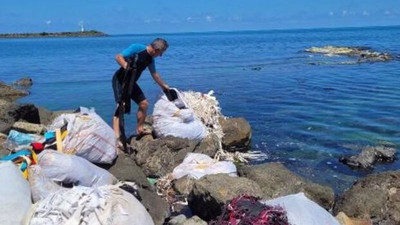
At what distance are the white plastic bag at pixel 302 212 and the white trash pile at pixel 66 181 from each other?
1.19 metres

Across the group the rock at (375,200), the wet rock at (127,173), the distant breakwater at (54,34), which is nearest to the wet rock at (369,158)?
the rock at (375,200)

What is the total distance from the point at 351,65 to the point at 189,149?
23.1 metres

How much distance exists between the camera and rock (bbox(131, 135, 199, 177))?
7.70m

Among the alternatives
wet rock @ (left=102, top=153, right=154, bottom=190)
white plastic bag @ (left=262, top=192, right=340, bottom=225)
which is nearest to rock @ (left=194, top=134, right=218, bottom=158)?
wet rock @ (left=102, top=153, right=154, bottom=190)

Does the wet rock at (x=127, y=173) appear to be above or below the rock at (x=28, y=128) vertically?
above

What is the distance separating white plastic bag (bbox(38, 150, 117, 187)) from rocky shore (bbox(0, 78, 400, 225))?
558mm

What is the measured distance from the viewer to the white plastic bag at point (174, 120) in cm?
848

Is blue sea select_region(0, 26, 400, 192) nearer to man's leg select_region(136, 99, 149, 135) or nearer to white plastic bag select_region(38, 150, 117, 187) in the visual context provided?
man's leg select_region(136, 99, 149, 135)

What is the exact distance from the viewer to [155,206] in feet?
18.0

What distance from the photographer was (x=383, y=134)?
11.5 metres

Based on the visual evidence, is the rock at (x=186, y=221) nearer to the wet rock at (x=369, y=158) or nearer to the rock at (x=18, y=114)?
the rock at (x=18, y=114)

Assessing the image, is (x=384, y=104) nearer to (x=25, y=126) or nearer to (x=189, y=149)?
(x=189, y=149)

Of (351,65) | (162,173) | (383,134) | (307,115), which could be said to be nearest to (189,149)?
(162,173)

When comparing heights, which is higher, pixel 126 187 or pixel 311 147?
pixel 126 187
